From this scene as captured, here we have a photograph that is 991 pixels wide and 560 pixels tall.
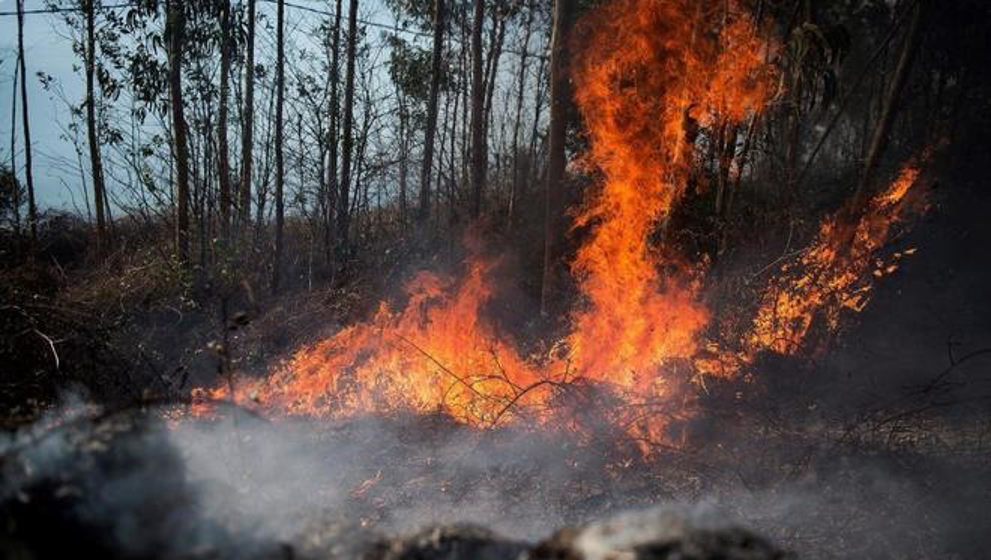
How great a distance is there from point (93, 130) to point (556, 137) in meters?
12.1

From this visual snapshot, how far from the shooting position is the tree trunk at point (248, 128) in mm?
14227

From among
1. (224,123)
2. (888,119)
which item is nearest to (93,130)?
(224,123)

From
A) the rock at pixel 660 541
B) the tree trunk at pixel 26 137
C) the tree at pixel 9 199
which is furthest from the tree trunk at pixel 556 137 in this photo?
the tree trunk at pixel 26 137

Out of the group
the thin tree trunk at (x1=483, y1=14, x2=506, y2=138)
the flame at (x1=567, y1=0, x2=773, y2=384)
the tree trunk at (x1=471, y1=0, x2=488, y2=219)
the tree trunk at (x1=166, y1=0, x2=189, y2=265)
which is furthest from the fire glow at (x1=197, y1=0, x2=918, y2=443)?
the thin tree trunk at (x1=483, y1=14, x2=506, y2=138)

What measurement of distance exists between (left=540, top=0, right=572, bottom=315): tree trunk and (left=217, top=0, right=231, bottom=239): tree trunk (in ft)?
24.7

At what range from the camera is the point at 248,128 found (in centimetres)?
1502

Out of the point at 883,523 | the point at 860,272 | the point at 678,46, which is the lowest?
the point at 883,523

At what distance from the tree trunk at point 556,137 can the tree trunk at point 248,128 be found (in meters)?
8.18

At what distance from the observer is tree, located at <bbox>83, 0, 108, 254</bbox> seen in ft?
47.0

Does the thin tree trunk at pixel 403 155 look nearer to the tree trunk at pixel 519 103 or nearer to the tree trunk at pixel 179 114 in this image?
the tree trunk at pixel 519 103

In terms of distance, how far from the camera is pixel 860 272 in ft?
27.1

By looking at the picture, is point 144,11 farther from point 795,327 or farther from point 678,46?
point 795,327

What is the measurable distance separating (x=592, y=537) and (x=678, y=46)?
7.31m

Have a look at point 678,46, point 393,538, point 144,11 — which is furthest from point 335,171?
point 393,538
